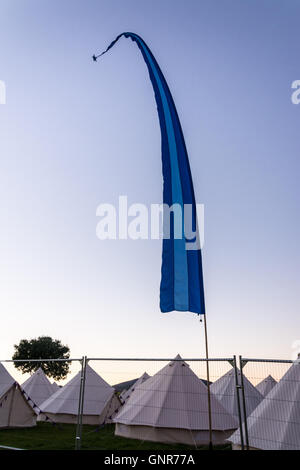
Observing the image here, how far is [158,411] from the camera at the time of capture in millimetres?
12852

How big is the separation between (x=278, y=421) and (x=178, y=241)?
18.2 feet

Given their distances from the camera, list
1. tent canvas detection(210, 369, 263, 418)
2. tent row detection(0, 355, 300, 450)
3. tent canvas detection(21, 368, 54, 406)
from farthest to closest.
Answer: tent canvas detection(21, 368, 54, 406) < tent canvas detection(210, 369, 263, 418) < tent row detection(0, 355, 300, 450)

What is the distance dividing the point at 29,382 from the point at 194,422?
683 inches

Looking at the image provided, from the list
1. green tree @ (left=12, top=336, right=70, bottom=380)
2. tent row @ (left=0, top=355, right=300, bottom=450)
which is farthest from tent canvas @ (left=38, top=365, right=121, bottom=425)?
green tree @ (left=12, top=336, right=70, bottom=380)

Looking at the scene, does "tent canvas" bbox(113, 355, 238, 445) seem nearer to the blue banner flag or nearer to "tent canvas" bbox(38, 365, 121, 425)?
"tent canvas" bbox(38, 365, 121, 425)

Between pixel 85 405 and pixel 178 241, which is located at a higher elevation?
pixel 178 241

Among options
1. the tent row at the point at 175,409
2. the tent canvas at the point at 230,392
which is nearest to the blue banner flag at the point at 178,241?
the tent row at the point at 175,409

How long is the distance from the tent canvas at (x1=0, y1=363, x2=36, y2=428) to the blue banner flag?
12.8m

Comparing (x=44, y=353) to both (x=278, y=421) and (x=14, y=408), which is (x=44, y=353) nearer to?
(x=14, y=408)

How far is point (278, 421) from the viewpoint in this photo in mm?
9109

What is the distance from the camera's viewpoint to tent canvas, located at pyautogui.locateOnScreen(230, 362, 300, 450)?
27.7 ft

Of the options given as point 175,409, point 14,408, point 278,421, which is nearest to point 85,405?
point 14,408
